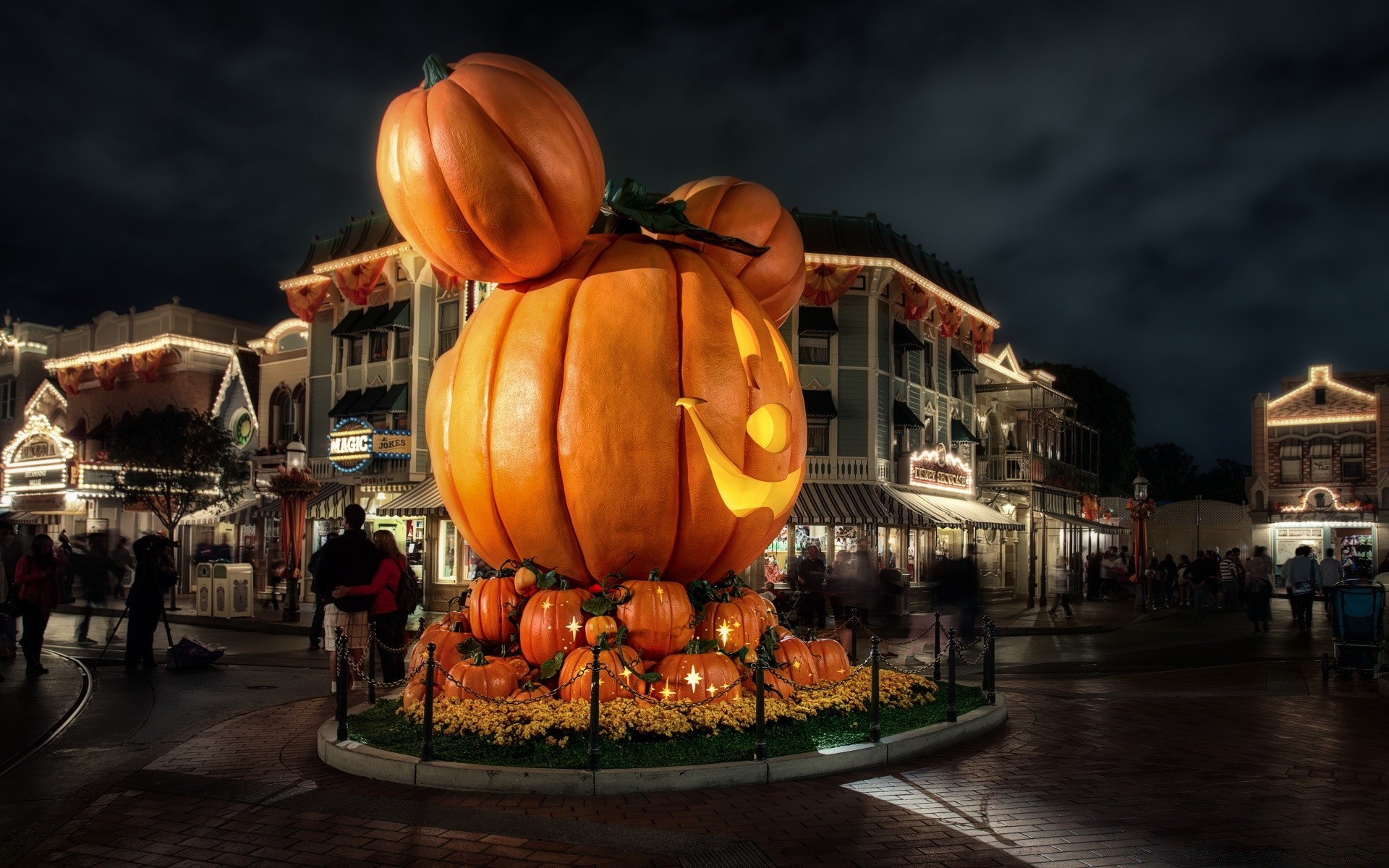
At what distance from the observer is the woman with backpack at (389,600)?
9.60m

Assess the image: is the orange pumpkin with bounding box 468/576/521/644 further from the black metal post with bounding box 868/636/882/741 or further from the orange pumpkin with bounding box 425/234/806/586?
the black metal post with bounding box 868/636/882/741

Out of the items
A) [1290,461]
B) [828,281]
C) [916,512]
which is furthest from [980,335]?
[1290,461]

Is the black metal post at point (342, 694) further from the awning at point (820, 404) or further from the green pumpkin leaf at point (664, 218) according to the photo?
the awning at point (820, 404)

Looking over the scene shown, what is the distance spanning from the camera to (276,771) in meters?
6.77

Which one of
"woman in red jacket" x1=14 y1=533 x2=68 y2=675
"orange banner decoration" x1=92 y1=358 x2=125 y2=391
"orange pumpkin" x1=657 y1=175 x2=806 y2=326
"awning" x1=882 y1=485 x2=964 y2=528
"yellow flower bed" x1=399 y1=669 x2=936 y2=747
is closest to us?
"yellow flower bed" x1=399 y1=669 x2=936 y2=747

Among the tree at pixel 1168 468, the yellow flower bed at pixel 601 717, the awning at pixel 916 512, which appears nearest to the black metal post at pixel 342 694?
the yellow flower bed at pixel 601 717

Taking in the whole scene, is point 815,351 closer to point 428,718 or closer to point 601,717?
Result: point 601,717

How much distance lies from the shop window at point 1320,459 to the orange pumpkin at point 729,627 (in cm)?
4410

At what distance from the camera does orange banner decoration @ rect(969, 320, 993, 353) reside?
31359mm

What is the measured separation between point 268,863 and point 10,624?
1079cm

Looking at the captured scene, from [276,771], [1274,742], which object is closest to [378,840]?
[276,771]

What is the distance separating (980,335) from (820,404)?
865 centimetres

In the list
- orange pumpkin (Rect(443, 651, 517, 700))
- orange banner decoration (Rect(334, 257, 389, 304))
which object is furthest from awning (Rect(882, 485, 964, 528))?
orange pumpkin (Rect(443, 651, 517, 700))

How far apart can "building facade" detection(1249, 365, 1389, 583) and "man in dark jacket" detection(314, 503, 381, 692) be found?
41.6 meters
